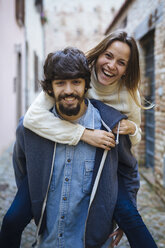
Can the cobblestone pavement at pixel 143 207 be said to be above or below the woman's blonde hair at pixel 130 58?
below

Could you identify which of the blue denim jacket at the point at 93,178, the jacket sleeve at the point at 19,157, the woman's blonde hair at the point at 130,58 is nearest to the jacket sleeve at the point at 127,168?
the blue denim jacket at the point at 93,178

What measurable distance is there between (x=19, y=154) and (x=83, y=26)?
22.4 meters

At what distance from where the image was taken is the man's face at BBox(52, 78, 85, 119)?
1.95m

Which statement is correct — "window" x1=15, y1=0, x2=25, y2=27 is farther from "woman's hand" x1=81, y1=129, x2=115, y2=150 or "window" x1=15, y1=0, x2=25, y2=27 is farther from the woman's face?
"woman's hand" x1=81, y1=129, x2=115, y2=150

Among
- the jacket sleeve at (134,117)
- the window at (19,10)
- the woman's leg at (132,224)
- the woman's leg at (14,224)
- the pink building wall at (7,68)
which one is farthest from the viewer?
the window at (19,10)

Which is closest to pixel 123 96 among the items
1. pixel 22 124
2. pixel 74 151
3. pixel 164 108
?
pixel 74 151

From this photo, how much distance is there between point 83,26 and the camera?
2325 centimetres

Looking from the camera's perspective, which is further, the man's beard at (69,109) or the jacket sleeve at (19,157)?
the jacket sleeve at (19,157)

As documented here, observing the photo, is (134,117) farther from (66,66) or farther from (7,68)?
(7,68)

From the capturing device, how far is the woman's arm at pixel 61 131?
202 cm

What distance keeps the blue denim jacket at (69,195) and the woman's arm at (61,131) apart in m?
0.09

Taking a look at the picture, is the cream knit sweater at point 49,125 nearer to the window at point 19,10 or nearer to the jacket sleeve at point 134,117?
the jacket sleeve at point 134,117

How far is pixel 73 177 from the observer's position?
82.1 inches

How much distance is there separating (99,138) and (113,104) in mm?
489
